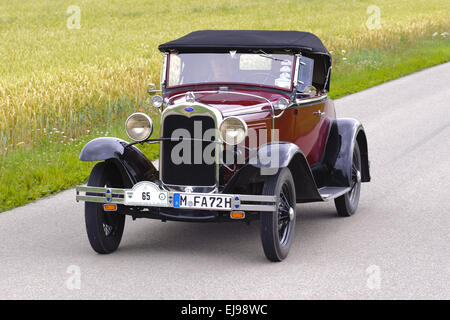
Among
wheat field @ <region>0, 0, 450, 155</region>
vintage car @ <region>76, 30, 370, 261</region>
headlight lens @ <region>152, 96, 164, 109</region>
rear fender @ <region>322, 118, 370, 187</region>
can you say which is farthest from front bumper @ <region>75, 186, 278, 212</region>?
wheat field @ <region>0, 0, 450, 155</region>

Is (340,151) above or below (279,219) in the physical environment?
A: above

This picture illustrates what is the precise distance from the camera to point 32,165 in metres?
10.6

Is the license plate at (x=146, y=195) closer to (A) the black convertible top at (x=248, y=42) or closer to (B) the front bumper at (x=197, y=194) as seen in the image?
(B) the front bumper at (x=197, y=194)

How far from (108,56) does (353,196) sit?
14.3 m

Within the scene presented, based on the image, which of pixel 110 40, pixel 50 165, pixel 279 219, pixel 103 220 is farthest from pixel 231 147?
pixel 110 40

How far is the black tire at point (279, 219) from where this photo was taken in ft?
22.1

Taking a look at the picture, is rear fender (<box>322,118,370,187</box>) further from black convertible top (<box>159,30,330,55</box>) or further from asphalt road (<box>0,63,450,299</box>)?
black convertible top (<box>159,30,330,55</box>)

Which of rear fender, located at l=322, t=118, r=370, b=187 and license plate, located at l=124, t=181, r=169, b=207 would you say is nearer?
license plate, located at l=124, t=181, r=169, b=207

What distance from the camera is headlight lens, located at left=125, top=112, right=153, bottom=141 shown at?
745cm

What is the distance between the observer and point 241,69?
26.6 feet

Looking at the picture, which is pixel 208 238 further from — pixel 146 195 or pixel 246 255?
pixel 146 195

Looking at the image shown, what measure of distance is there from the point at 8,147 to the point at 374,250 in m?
6.46

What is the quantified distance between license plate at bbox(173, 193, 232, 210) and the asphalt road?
1.78 feet
